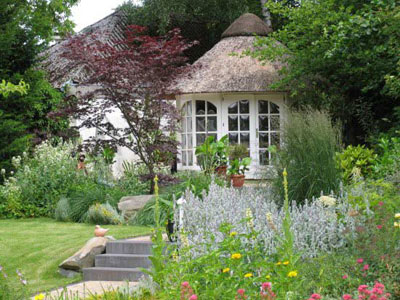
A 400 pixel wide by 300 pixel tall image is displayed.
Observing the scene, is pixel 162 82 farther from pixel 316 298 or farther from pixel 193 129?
pixel 316 298

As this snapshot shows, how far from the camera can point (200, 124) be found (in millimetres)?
14141

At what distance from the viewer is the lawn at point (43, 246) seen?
6848 mm

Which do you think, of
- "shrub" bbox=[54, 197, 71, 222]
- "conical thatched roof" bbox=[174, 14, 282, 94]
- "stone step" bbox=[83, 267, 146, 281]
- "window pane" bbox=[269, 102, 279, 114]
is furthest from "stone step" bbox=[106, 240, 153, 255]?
"window pane" bbox=[269, 102, 279, 114]

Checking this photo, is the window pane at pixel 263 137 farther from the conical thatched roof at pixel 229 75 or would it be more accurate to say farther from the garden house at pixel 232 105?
the conical thatched roof at pixel 229 75

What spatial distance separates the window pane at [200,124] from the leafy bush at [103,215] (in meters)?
4.97

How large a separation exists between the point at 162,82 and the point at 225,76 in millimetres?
3639

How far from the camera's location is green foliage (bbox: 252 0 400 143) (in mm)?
10305

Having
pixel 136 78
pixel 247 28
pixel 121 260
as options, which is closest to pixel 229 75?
pixel 247 28

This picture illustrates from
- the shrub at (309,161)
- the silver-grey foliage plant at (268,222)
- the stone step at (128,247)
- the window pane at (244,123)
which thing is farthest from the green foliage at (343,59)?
the stone step at (128,247)

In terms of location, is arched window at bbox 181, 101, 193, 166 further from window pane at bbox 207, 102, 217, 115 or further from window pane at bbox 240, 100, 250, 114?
window pane at bbox 240, 100, 250, 114

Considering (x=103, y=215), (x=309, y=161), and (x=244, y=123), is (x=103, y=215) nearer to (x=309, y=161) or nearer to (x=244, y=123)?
(x=309, y=161)

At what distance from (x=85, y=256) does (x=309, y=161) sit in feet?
9.55

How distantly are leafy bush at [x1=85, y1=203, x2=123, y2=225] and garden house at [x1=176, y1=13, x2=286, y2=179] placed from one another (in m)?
4.68

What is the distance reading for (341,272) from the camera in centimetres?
419
